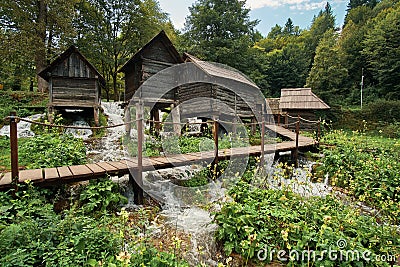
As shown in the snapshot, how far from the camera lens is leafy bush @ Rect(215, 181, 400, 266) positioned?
116 inches

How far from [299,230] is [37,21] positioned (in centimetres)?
1642

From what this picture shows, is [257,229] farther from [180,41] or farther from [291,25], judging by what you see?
[291,25]

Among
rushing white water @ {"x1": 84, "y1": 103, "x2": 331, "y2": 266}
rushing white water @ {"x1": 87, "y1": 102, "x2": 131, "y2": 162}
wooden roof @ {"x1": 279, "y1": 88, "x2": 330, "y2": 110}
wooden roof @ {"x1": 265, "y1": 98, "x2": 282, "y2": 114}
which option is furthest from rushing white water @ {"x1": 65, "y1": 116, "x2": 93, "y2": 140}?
wooden roof @ {"x1": 279, "y1": 88, "x2": 330, "y2": 110}

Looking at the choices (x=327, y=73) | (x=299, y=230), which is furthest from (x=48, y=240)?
(x=327, y=73)

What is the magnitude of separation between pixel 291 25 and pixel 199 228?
66.6 metres

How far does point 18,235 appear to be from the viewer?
2.54 m

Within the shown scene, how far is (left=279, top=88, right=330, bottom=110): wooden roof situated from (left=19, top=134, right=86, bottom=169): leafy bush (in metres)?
16.7

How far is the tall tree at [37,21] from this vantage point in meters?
12.1

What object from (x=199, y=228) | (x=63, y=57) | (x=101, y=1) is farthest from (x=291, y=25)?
(x=199, y=228)

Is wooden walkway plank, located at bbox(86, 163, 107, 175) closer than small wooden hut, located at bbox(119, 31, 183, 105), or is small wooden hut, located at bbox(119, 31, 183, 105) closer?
wooden walkway plank, located at bbox(86, 163, 107, 175)

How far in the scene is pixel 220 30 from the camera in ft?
65.1

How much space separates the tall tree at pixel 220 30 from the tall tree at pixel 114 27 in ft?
15.0

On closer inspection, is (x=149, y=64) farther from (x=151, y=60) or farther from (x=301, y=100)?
(x=301, y=100)

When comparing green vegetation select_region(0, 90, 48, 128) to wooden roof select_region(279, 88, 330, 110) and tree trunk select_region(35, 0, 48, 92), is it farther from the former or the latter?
wooden roof select_region(279, 88, 330, 110)
